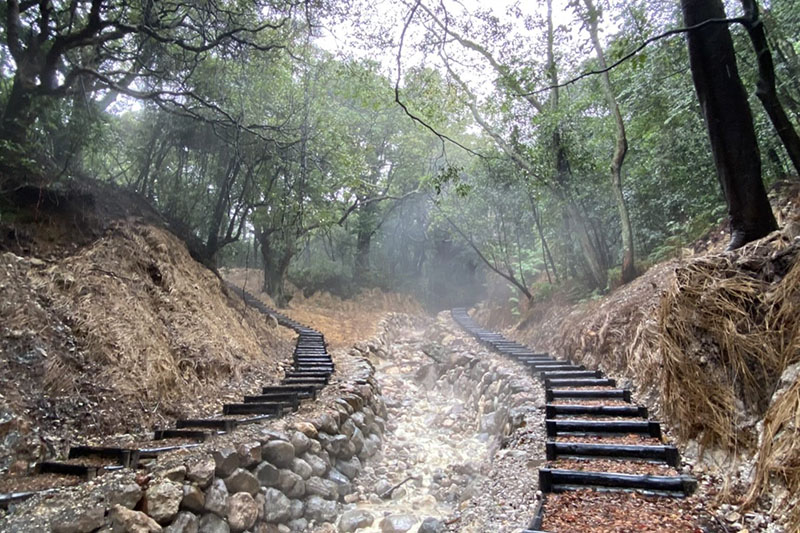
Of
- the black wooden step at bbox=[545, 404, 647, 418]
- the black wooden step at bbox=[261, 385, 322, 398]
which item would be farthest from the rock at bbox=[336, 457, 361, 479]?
the black wooden step at bbox=[545, 404, 647, 418]

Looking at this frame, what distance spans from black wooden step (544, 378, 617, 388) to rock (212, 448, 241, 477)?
335 centimetres

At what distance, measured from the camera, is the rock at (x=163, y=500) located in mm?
2439

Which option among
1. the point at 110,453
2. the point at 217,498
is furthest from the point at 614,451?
the point at 110,453

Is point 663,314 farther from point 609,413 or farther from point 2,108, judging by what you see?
point 2,108

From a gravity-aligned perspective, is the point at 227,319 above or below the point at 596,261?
below

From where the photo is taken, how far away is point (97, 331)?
3.74m

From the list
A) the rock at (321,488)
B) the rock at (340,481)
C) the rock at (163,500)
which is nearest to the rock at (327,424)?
the rock at (340,481)

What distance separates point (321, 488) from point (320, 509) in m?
0.21

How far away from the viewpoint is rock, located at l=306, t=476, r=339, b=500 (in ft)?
12.2

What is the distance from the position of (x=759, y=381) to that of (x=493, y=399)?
153 inches

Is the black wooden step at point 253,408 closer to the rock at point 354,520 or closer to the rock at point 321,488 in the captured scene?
the rock at point 321,488

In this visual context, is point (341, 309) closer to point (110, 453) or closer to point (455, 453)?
point (455, 453)

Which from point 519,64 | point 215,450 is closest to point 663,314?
point 215,450

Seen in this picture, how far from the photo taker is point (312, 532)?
133 inches
